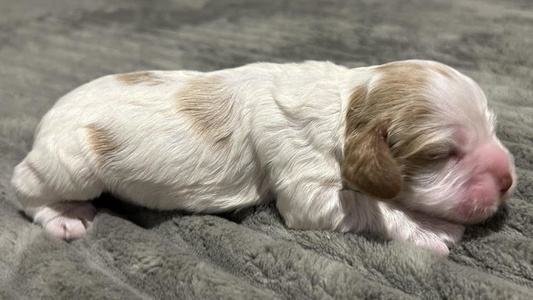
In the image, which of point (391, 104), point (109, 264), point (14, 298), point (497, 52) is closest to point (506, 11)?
point (497, 52)

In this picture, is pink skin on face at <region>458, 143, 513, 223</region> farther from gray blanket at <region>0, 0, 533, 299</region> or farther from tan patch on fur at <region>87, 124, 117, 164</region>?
tan patch on fur at <region>87, 124, 117, 164</region>

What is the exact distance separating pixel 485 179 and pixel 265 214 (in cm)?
74

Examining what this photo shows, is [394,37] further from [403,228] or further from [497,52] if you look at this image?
[403,228]

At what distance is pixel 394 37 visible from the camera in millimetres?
3299

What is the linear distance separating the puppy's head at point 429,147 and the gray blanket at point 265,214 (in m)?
0.16

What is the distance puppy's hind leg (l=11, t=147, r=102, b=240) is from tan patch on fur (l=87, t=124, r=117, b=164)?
64mm

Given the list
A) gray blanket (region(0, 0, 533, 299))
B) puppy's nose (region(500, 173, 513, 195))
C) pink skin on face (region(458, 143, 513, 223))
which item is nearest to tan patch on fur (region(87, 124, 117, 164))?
gray blanket (region(0, 0, 533, 299))

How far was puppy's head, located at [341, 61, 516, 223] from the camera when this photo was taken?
1493 millimetres

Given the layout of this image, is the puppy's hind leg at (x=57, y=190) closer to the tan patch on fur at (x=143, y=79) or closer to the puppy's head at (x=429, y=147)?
the tan patch on fur at (x=143, y=79)

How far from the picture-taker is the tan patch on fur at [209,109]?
1.77 meters

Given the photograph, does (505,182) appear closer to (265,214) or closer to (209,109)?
(265,214)

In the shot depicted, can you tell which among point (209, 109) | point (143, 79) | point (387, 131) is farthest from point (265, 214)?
point (143, 79)

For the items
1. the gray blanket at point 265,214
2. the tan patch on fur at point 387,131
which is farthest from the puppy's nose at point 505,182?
the tan patch on fur at point 387,131

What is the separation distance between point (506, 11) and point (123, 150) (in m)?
2.79
